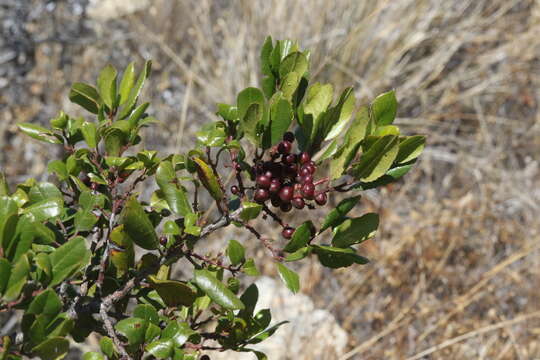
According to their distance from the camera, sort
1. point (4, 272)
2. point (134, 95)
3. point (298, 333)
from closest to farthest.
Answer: point (4, 272) < point (134, 95) < point (298, 333)

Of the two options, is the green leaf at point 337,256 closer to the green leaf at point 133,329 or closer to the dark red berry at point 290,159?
the dark red berry at point 290,159

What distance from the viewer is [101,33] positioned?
343 cm

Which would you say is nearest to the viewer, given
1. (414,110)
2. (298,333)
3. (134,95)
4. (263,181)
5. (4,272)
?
(4,272)

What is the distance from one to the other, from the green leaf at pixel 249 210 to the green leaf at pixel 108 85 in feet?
0.87

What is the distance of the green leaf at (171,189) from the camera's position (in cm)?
72

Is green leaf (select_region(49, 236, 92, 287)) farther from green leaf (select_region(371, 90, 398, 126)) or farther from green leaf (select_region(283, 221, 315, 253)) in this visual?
green leaf (select_region(371, 90, 398, 126))

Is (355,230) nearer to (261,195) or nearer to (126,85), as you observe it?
(261,195)

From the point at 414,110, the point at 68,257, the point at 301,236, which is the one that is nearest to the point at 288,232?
the point at 301,236

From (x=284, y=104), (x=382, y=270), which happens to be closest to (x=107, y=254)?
(x=284, y=104)

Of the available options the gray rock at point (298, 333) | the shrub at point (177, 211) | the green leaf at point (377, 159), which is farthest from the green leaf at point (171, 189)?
the gray rock at point (298, 333)

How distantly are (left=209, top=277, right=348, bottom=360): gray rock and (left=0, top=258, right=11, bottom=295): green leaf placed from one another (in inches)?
53.8

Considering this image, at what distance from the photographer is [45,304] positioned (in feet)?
2.01

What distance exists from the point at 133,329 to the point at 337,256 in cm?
25

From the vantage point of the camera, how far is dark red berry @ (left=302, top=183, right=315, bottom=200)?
66cm
